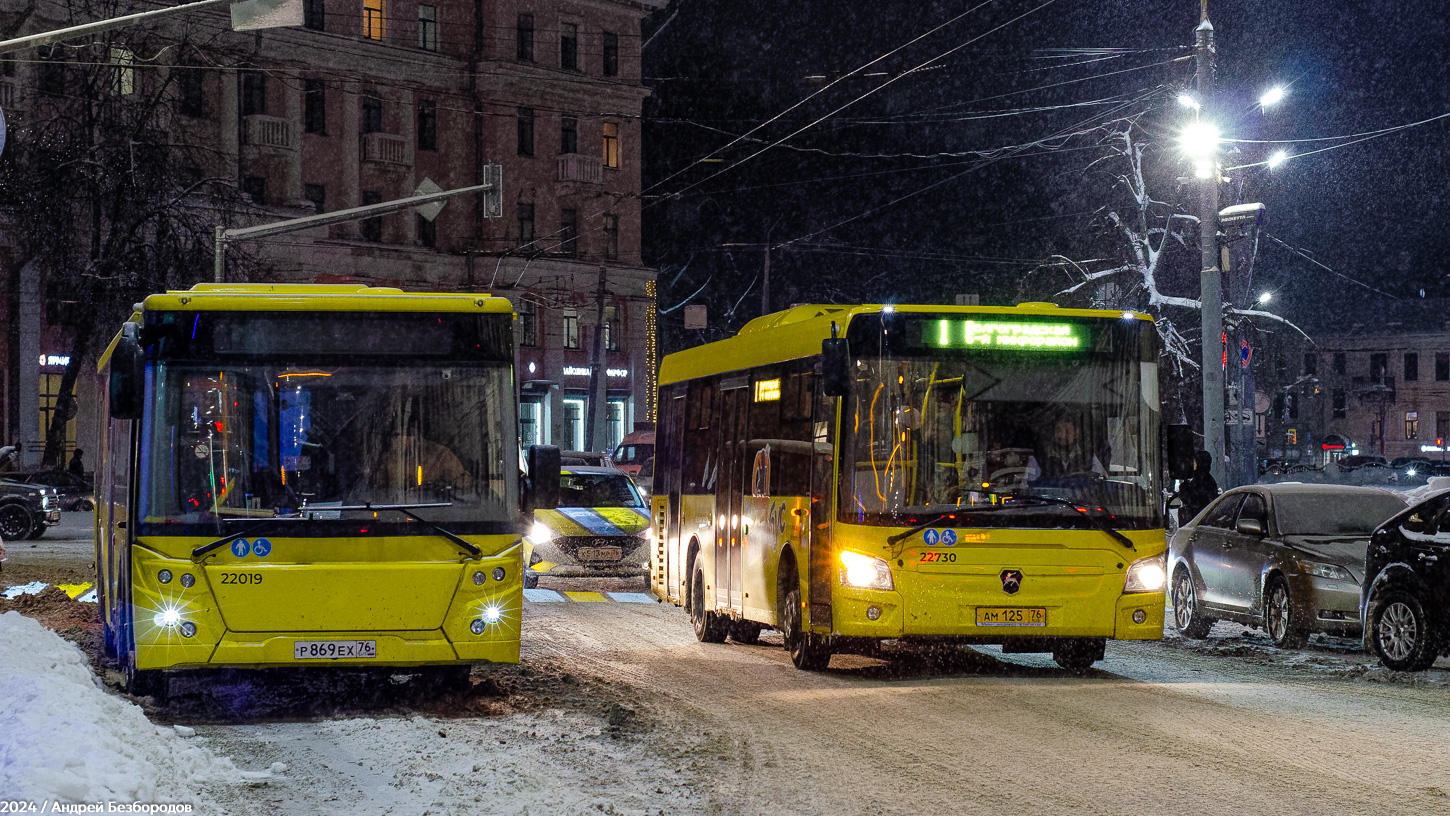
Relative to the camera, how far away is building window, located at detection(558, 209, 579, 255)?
213ft

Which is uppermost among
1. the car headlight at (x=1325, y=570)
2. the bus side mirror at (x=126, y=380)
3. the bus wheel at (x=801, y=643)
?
the bus side mirror at (x=126, y=380)

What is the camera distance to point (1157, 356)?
43.3ft

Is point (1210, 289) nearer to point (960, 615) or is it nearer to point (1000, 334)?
point (1000, 334)

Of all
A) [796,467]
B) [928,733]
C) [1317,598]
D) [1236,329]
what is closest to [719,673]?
[796,467]

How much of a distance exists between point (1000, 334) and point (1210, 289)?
1128cm

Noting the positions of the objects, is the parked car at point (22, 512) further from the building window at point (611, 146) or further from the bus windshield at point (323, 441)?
the building window at point (611, 146)

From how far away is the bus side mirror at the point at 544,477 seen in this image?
11312 mm

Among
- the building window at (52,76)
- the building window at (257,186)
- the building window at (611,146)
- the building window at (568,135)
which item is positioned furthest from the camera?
the building window at (611,146)

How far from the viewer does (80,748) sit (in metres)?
6.97

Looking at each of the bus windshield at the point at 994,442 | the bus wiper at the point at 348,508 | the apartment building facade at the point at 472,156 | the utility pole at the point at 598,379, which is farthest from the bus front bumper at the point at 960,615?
the utility pole at the point at 598,379

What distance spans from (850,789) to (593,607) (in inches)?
474

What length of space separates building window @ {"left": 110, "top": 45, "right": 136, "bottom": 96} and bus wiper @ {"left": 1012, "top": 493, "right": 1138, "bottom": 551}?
3439 centimetres

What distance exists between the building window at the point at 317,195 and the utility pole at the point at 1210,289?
134ft

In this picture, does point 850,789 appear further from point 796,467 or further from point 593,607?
point 593,607
